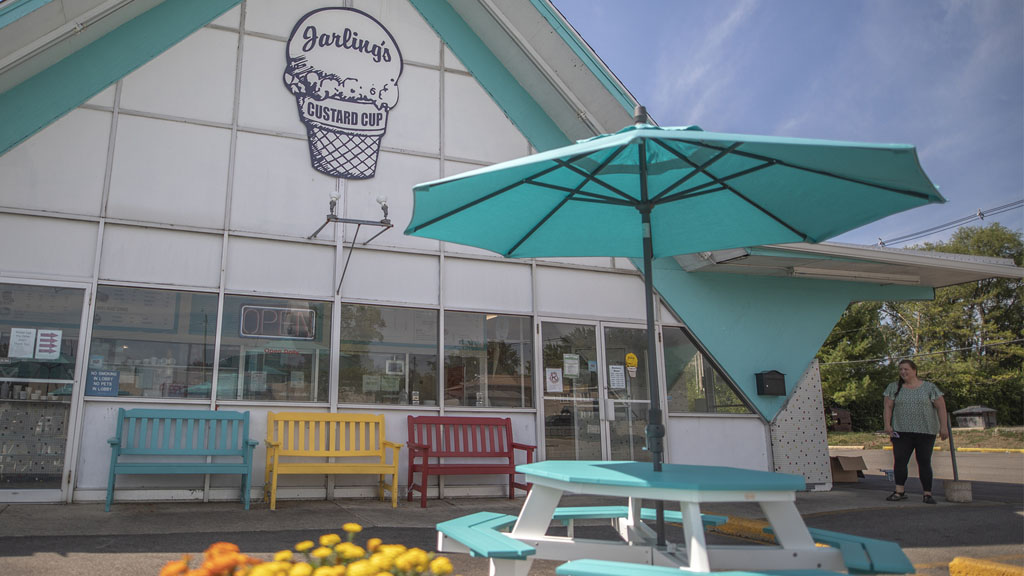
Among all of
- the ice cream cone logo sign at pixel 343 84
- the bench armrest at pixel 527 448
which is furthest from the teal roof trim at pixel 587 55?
the bench armrest at pixel 527 448

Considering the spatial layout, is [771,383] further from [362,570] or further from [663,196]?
[362,570]

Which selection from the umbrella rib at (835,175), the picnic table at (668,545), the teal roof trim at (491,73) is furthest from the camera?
the teal roof trim at (491,73)

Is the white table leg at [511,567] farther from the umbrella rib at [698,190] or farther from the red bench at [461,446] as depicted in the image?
the red bench at [461,446]

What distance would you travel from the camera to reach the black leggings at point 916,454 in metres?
7.00

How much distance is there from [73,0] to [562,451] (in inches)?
267

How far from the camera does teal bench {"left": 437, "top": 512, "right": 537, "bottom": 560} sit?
2.51 metres

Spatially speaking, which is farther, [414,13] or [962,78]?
[962,78]

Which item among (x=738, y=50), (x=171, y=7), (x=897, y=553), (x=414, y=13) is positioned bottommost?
(x=897, y=553)

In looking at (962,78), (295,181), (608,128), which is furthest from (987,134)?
(295,181)

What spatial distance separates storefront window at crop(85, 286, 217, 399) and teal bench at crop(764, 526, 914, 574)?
601cm

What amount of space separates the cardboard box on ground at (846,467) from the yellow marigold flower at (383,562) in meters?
9.41

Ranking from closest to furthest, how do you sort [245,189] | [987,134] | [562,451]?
1. [245,189]
2. [562,451]
3. [987,134]

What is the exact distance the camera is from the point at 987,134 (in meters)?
56.4

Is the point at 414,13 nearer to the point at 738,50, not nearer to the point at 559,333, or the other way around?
the point at 559,333
